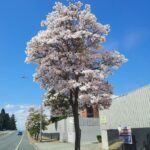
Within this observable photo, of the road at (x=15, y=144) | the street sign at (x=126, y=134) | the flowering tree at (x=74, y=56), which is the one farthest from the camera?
the road at (x=15, y=144)

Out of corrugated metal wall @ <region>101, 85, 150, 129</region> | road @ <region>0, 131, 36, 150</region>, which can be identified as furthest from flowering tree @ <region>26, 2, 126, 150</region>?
road @ <region>0, 131, 36, 150</region>

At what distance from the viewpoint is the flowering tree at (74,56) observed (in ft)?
51.9

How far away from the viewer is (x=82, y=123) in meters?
46.6

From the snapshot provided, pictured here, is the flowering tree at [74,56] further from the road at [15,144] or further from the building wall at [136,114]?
the road at [15,144]

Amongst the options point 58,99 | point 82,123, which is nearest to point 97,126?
point 82,123

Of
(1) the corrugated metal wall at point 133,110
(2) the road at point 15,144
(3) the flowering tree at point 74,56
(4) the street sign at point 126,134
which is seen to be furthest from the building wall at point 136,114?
(2) the road at point 15,144

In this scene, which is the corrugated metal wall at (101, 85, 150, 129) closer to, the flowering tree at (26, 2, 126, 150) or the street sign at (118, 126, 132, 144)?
the street sign at (118, 126, 132, 144)

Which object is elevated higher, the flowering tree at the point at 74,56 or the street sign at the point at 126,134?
the flowering tree at the point at 74,56

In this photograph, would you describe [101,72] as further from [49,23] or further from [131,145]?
[131,145]

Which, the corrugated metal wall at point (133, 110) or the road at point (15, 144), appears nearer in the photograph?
the corrugated metal wall at point (133, 110)

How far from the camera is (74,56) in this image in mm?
15859

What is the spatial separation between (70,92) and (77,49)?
197 cm

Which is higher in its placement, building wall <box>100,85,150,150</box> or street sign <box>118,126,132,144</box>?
building wall <box>100,85,150,150</box>

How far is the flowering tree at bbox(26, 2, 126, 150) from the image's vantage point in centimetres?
1583
